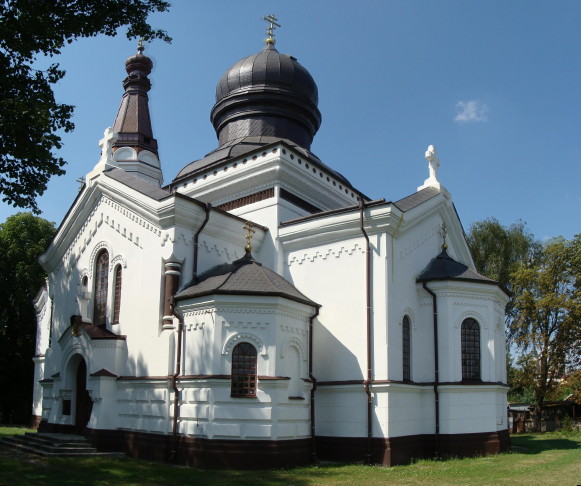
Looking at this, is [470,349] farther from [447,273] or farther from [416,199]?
[416,199]

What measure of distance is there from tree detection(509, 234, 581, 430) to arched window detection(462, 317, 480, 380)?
42.3 feet

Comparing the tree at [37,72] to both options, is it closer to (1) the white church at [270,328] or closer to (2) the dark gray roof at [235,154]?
(1) the white church at [270,328]

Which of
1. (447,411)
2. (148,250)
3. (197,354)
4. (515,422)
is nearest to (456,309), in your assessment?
(447,411)

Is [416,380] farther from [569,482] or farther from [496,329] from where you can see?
[569,482]

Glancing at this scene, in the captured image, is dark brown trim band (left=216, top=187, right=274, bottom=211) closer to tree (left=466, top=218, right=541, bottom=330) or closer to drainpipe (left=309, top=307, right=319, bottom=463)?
drainpipe (left=309, top=307, right=319, bottom=463)

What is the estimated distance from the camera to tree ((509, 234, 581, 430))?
28844 millimetres

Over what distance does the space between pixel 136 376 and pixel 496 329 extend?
9974 millimetres

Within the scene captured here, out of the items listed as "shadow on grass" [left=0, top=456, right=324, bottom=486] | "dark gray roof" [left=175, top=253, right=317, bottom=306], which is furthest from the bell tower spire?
"shadow on grass" [left=0, top=456, right=324, bottom=486]

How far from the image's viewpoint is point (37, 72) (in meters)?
13.3

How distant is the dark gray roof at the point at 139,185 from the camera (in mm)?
16484

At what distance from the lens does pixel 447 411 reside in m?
16.1

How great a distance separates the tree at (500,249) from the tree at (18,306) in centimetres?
2300

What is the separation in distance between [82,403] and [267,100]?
40.6 feet

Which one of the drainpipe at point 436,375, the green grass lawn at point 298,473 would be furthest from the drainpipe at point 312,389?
the drainpipe at point 436,375
